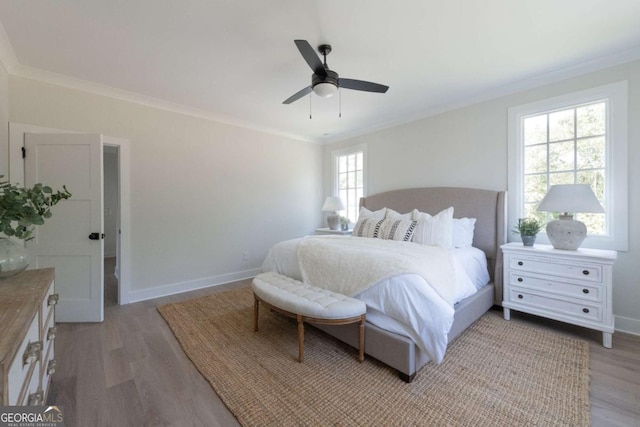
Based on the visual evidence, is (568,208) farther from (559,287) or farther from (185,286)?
(185,286)

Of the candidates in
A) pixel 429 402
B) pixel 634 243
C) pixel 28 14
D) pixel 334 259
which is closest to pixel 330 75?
pixel 334 259

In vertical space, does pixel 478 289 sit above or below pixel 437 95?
below

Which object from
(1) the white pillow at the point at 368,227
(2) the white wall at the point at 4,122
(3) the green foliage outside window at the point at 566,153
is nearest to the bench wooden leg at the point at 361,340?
(1) the white pillow at the point at 368,227

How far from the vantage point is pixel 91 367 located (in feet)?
6.55

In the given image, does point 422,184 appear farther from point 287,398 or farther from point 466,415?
point 287,398

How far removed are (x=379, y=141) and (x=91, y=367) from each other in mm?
4496

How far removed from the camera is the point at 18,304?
1.17m

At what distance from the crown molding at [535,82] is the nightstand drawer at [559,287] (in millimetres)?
2129

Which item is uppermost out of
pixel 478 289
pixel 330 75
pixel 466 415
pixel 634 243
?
pixel 330 75

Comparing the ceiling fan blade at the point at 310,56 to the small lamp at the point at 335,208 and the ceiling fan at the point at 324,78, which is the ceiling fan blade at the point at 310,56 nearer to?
the ceiling fan at the point at 324,78

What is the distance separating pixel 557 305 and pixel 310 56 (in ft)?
10.2

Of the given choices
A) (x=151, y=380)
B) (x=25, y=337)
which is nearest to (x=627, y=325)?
(x=151, y=380)

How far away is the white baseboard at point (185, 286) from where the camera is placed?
337 centimetres

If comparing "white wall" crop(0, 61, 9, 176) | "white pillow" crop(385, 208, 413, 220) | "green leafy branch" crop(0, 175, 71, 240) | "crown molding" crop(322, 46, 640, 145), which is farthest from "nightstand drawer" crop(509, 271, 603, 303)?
"white wall" crop(0, 61, 9, 176)
